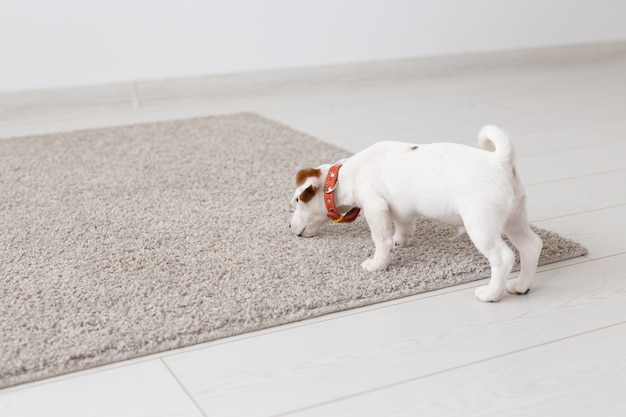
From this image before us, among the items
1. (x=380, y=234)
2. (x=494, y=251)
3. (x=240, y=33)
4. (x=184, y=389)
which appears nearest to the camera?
(x=184, y=389)

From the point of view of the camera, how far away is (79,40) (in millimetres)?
3043

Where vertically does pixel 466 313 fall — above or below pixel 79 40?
below

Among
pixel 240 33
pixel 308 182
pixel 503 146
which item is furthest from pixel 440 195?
pixel 240 33

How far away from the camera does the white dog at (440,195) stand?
121cm

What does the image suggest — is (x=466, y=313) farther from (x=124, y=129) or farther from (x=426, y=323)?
(x=124, y=129)

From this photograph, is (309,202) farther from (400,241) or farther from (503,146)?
(503,146)

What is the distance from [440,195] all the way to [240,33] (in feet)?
A: 7.10

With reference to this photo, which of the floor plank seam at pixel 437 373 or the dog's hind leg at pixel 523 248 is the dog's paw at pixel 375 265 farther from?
the floor plank seam at pixel 437 373

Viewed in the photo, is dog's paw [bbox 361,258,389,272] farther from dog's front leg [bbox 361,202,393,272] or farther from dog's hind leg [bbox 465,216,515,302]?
dog's hind leg [bbox 465,216,515,302]

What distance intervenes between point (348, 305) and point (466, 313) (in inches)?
7.3

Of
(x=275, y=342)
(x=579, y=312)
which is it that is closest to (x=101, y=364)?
(x=275, y=342)

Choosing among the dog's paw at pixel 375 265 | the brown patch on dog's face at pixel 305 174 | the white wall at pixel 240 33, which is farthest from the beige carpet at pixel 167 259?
the white wall at pixel 240 33

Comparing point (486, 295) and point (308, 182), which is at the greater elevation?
point (308, 182)

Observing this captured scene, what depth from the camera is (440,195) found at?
127cm
